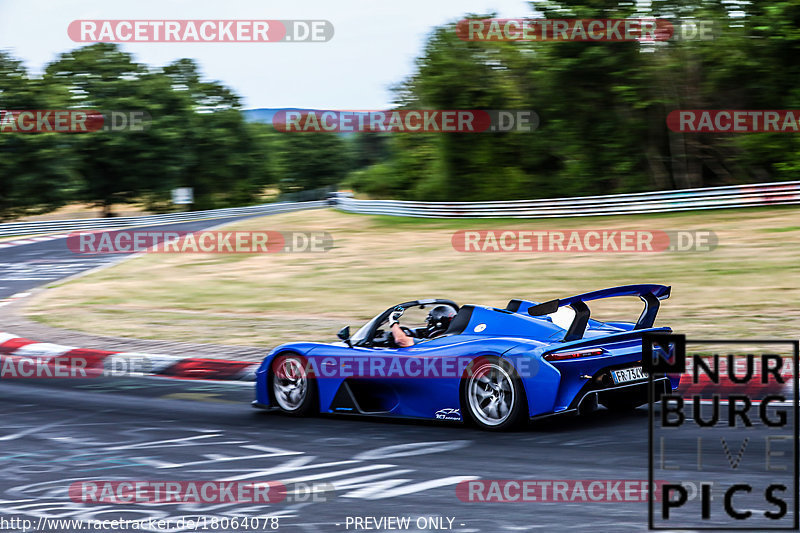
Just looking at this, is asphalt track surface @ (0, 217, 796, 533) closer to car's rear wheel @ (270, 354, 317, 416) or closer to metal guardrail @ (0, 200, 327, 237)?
Answer: car's rear wheel @ (270, 354, 317, 416)

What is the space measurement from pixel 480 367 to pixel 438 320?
1107 mm

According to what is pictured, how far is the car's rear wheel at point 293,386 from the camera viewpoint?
28.3 feet

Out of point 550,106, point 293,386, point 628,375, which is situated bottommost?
point 293,386

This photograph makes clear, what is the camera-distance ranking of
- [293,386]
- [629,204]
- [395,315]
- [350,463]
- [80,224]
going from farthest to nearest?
1. [80,224]
2. [629,204]
3. [293,386]
4. [395,315]
5. [350,463]

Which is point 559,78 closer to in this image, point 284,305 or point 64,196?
point 284,305

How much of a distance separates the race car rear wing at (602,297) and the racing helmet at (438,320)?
33.2 inches

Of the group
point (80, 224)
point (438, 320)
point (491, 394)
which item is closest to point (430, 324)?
point (438, 320)

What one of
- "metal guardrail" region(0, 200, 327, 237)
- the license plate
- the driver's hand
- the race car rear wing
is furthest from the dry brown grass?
"metal guardrail" region(0, 200, 327, 237)

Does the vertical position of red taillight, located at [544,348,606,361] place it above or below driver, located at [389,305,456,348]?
below

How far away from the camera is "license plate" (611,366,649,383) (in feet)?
24.1

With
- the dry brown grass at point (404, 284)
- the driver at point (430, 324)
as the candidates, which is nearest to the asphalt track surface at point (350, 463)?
the driver at point (430, 324)

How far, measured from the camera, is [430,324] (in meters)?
8.48

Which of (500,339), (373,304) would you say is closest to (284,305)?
(373,304)

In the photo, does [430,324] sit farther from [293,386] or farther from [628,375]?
[628,375]
